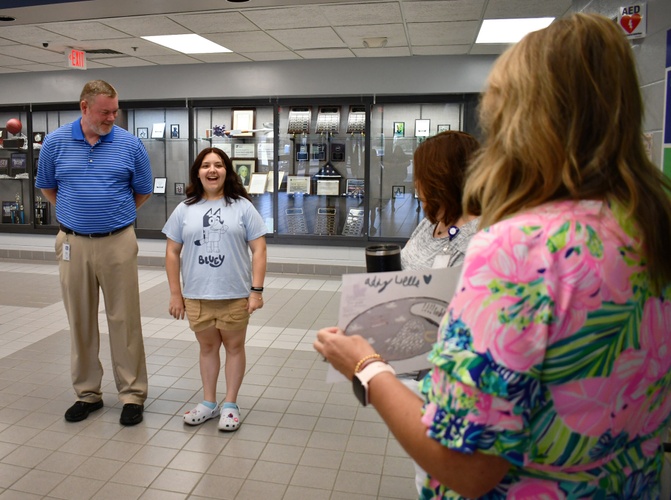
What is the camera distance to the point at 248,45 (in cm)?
646

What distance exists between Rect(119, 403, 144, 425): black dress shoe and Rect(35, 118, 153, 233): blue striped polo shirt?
1.08m

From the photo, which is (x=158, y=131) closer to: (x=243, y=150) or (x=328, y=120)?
(x=243, y=150)

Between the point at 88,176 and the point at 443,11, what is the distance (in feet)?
11.1

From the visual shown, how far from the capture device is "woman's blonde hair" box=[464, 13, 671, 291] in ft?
2.90

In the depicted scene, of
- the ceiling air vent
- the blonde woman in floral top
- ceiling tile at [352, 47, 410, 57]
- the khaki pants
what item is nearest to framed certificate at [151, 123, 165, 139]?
the ceiling air vent

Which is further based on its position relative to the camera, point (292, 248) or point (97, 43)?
point (292, 248)

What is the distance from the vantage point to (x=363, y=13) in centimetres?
505

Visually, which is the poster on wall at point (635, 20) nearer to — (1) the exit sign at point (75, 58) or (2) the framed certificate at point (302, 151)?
(2) the framed certificate at point (302, 151)

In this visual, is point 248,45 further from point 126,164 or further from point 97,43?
point 126,164

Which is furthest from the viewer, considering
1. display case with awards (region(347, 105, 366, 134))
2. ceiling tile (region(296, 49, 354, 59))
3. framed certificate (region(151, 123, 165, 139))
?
framed certificate (region(151, 123, 165, 139))

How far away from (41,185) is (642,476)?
11.4ft

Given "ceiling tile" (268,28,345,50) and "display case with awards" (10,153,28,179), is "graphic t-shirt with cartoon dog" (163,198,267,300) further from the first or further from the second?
"display case with awards" (10,153,28,179)

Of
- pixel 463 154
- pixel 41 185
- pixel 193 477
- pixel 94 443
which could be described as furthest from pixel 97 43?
pixel 463 154

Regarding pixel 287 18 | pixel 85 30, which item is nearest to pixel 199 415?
pixel 287 18
